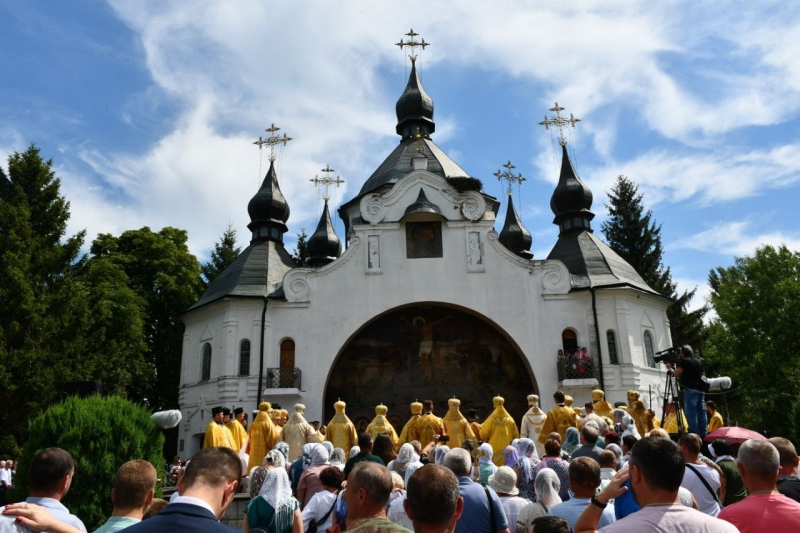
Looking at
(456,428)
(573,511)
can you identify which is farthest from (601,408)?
(573,511)

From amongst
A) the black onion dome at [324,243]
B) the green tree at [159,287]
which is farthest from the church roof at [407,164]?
the green tree at [159,287]

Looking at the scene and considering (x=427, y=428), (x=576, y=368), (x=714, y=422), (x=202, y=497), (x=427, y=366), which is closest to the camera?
(x=202, y=497)

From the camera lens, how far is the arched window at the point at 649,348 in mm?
24453

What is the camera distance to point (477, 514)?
5246 mm

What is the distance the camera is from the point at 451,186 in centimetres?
2561

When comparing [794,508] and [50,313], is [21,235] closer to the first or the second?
[50,313]

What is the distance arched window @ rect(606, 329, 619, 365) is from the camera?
2363 centimetres

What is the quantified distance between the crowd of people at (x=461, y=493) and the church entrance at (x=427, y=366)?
1450 cm

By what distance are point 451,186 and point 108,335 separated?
16657mm

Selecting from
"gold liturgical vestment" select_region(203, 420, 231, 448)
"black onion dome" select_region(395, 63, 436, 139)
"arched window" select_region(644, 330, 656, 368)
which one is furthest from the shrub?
"black onion dome" select_region(395, 63, 436, 139)

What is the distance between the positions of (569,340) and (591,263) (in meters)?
3.51

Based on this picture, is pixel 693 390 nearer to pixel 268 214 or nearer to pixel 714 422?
pixel 714 422

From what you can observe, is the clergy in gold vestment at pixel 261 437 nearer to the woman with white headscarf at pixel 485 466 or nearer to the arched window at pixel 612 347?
the woman with white headscarf at pixel 485 466

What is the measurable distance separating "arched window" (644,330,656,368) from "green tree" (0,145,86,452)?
2072cm
